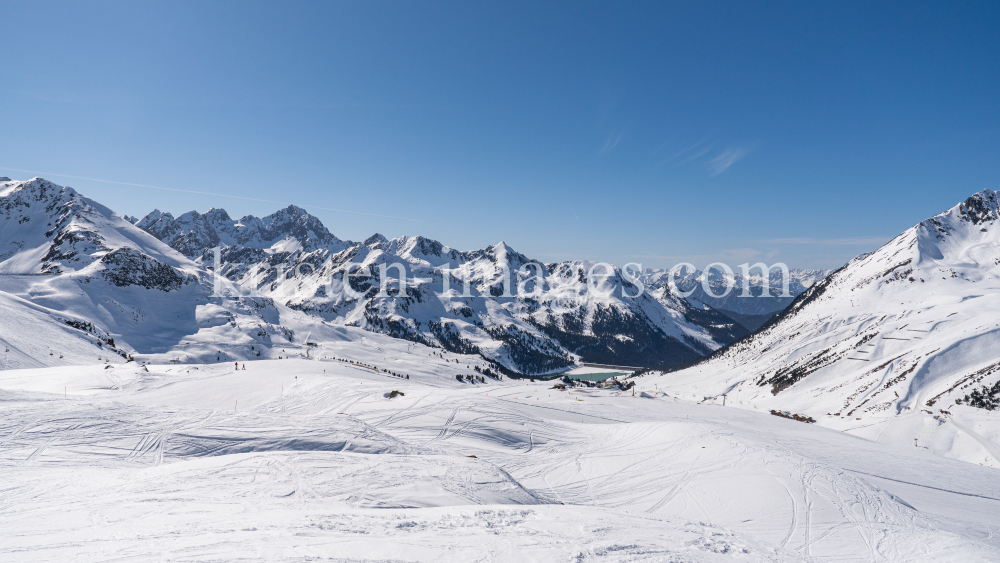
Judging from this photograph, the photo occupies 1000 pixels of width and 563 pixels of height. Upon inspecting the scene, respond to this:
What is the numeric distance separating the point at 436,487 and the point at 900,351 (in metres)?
114

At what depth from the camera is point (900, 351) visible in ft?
278

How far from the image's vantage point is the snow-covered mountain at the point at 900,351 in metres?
57.4

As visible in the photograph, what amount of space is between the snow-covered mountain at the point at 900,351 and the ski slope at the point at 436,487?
27.2 meters

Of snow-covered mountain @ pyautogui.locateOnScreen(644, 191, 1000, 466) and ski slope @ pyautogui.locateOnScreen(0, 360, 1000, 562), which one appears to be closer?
ski slope @ pyautogui.locateOnScreen(0, 360, 1000, 562)

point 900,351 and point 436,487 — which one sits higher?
point 900,351

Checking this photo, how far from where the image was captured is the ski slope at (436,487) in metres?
12.6

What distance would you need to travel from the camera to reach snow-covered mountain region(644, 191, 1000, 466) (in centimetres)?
5744

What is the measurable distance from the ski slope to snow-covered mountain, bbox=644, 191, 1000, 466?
89.2 feet

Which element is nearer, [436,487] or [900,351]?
[436,487]

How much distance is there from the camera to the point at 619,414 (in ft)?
154

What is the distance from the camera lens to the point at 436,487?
19.0m

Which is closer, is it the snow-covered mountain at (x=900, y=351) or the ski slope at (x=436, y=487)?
the ski slope at (x=436, y=487)

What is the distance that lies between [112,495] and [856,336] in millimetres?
144944

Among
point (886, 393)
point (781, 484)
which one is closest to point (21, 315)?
point (781, 484)
